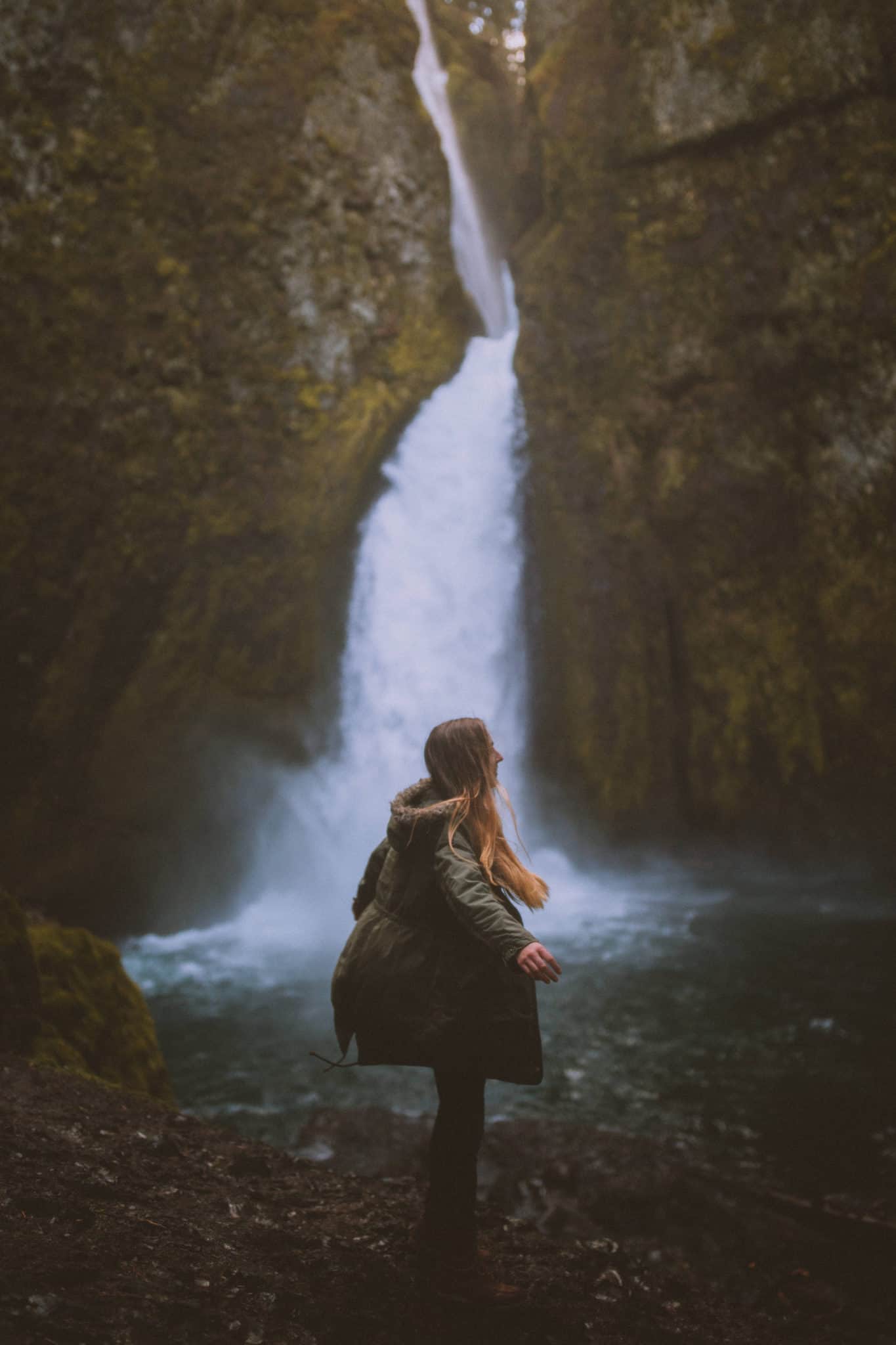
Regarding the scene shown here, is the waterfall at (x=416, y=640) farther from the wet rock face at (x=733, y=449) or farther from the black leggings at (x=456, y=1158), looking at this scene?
the black leggings at (x=456, y=1158)

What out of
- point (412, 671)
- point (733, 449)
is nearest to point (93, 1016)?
point (412, 671)

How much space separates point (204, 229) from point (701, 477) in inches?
287

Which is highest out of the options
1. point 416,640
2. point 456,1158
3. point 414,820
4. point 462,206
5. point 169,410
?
point 462,206

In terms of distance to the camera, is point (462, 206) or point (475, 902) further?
point (462, 206)

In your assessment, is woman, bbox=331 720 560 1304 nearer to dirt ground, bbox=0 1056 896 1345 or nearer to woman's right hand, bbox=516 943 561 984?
woman's right hand, bbox=516 943 561 984

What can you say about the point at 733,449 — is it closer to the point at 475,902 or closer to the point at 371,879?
the point at 371,879

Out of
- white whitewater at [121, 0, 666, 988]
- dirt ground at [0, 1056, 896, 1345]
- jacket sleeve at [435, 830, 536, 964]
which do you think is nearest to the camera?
dirt ground at [0, 1056, 896, 1345]

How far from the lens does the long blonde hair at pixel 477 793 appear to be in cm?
255

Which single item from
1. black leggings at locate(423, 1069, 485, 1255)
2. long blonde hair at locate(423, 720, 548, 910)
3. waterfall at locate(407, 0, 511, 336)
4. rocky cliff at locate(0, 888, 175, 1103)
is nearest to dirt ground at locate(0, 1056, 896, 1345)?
black leggings at locate(423, 1069, 485, 1255)

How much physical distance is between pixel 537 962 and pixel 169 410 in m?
9.63

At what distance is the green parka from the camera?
2.36 m

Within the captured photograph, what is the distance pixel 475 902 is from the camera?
230 centimetres

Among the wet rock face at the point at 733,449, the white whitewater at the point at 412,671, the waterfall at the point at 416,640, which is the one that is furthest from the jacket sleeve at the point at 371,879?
the wet rock face at the point at 733,449

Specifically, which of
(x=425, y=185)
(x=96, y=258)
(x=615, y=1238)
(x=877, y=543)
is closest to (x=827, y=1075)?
(x=615, y=1238)
